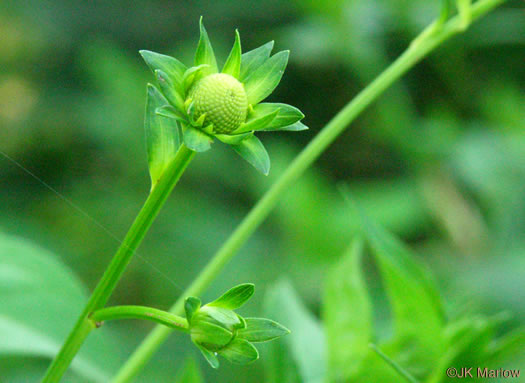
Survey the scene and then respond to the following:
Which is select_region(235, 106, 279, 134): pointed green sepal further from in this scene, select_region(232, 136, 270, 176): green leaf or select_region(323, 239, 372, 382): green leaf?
select_region(323, 239, 372, 382): green leaf

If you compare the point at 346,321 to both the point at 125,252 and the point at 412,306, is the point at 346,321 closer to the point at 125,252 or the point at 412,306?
the point at 412,306

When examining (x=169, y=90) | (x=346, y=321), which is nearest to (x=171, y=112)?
(x=169, y=90)

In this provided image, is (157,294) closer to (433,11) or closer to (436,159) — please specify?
(436,159)

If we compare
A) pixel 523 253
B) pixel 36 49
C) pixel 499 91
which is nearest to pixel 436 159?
pixel 499 91

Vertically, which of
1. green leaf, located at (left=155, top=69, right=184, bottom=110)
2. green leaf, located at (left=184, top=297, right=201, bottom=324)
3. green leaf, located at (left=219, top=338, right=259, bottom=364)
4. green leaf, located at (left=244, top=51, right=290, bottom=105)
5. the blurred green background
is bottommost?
green leaf, located at (left=219, top=338, right=259, bottom=364)

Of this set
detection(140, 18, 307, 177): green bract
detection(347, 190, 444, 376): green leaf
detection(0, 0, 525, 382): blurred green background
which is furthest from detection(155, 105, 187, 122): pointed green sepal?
detection(0, 0, 525, 382): blurred green background

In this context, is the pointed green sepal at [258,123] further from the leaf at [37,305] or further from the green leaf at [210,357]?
the leaf at [37,305]
